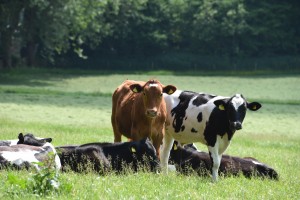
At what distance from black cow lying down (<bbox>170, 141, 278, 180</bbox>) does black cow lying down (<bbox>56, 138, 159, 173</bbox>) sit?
86cm

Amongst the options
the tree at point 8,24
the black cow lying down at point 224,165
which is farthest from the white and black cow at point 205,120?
the tree at point 8,24

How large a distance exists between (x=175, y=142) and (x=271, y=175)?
231 centimetres

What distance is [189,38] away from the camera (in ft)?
265

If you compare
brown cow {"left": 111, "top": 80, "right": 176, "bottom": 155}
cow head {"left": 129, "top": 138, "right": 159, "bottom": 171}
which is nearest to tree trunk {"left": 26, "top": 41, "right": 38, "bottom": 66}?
brown cow {"left": 111, "top": 80, "right": 176, "bottom": 155}

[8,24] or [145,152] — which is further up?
[8,24]

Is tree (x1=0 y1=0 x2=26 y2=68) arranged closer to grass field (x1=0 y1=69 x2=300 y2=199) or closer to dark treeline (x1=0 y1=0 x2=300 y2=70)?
grass field (x1=0 y1=69 x2=300 y2=199)

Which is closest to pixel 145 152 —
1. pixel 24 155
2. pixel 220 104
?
pixel 220 104

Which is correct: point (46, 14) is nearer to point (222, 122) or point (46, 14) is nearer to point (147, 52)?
point (147, 52)

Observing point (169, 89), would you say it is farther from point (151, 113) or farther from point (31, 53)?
point (31, 53)

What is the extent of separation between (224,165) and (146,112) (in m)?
1.82

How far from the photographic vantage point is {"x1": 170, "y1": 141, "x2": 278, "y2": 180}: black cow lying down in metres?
13.9

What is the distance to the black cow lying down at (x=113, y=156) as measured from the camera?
43.0ft

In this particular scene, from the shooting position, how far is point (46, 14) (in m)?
53.2

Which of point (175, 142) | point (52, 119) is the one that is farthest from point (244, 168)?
point (52, 119)
